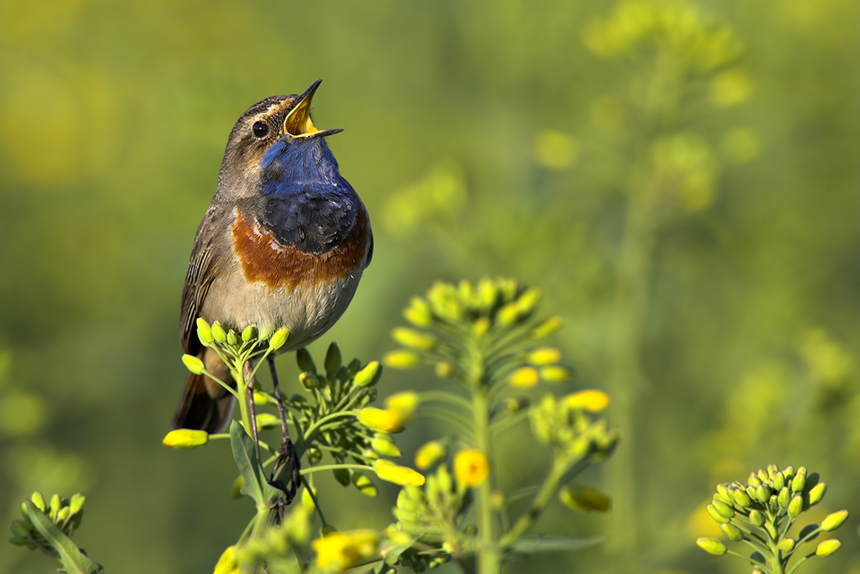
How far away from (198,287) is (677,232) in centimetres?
294

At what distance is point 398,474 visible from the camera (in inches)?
92.8

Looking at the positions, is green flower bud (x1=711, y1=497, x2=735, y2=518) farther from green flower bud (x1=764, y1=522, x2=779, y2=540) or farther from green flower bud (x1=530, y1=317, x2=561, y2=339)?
green flower bud (x1=530, y1=317, x2=561, y2=339)

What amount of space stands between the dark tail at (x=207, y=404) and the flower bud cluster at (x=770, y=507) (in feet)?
8.00

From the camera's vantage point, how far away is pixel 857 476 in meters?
4.18

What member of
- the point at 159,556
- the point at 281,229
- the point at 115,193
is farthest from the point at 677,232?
the point at 115,193

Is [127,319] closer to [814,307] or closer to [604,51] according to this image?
[604,51]

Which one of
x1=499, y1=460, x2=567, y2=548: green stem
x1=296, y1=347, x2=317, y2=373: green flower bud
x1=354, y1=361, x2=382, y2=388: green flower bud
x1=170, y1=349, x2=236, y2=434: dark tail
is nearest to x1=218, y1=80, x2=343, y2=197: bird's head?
x1=170, y1=349, x2=236, y2=434: dark tail

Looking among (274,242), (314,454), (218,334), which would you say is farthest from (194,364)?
(274,242)

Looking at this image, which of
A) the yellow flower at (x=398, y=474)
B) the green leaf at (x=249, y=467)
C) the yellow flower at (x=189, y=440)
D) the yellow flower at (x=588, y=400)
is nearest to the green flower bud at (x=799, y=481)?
the yellow flower at (x=588, y=400)

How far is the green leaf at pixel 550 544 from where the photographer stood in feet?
6.81

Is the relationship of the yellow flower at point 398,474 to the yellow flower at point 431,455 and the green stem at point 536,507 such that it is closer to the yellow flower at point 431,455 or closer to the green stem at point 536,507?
the yellow flower at point 431,455

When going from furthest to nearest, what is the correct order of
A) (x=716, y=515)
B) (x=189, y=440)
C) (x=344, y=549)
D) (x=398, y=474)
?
(x=189, y=440)
(x=398, y=474)
(x=716, y=515)
(x=344, y=549)

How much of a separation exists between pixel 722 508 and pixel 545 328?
2.47 feet

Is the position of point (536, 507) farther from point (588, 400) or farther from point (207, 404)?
point (207, 404)
